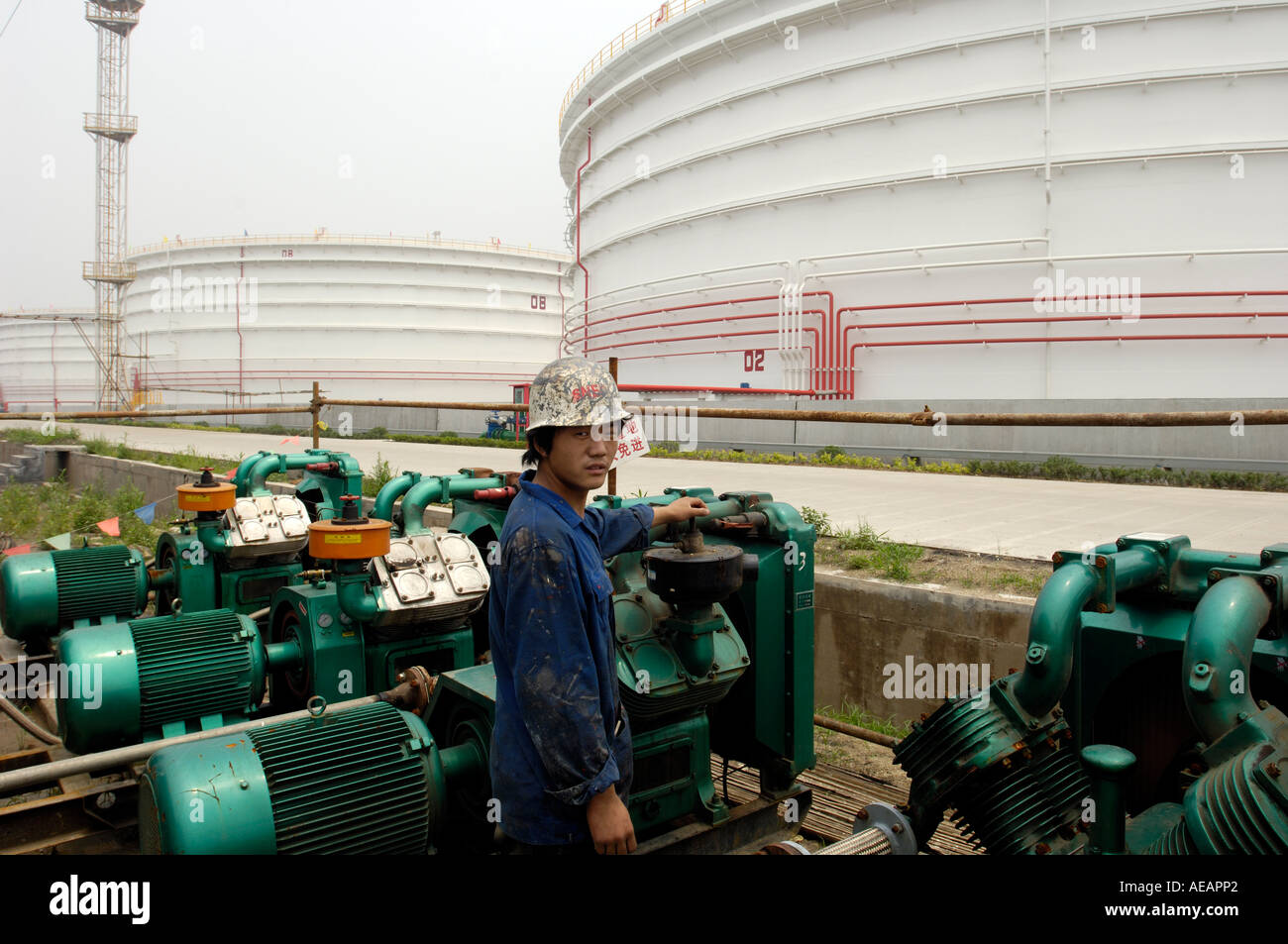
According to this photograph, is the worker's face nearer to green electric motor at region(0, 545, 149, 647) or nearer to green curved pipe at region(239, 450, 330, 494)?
green electric motor at region(0, 545, 149, 647)

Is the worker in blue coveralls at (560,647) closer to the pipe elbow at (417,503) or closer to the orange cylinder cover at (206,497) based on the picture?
the pipe elbow at (417,503)

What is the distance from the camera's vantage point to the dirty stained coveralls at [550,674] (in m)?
1.77

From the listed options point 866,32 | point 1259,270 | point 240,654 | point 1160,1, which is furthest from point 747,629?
point 866,32

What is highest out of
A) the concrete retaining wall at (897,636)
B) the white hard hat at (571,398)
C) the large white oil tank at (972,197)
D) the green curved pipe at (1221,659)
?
the large white oil tank at (972,197)

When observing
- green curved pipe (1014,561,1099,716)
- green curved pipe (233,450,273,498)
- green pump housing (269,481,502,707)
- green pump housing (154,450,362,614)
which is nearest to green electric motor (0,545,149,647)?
green pump housing (154,450,362,614)

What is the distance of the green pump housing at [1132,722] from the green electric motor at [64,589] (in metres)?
4.72

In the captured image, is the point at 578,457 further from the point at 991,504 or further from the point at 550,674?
the point at 991,504

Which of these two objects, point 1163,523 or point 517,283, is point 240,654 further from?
point 517,283

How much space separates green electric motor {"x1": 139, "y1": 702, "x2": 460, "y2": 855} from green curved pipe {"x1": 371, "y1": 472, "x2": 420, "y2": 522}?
199 centimetres

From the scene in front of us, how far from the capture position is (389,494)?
15.0ft

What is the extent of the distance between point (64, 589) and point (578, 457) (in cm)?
439

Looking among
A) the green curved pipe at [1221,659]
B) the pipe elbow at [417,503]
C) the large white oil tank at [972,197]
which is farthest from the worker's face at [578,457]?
the large white oil tank at [972,197]

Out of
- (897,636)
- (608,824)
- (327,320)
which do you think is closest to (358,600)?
(608,824)

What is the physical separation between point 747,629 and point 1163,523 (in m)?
5.16
